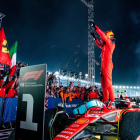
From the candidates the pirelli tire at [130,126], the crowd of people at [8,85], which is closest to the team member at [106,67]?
the pirelli tire at [130,126]

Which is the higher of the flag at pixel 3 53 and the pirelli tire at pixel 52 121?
the flag at pixel 3 53

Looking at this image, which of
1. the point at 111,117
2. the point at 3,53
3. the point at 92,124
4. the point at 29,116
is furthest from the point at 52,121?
the point at 3,53

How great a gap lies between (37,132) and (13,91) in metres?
4.88

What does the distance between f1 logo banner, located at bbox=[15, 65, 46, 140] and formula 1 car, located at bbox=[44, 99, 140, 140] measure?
84 cm

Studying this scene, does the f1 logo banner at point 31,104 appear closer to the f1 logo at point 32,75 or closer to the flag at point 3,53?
the f1 logo at point 32,75

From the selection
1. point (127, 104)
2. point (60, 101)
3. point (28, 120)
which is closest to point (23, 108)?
point (28, 120)

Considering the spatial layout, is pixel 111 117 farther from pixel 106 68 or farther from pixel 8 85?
Answer: pixel 8 85

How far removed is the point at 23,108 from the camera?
6.66 feet

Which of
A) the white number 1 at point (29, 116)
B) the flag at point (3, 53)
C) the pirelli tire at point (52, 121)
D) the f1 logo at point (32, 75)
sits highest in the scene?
the flag at point (3, 53)

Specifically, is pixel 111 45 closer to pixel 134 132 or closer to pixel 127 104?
pixel 127 104

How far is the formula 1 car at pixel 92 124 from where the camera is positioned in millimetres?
2598

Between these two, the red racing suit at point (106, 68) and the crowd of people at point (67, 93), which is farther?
the crowd of people at point (67, 93)

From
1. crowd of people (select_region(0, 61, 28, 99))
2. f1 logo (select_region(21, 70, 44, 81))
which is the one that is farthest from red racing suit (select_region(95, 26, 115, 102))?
f1 logo (select_region(21, 70, 44, 81))

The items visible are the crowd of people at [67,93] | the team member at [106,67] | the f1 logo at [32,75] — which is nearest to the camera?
the f1 logo at [32,75]
